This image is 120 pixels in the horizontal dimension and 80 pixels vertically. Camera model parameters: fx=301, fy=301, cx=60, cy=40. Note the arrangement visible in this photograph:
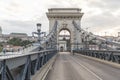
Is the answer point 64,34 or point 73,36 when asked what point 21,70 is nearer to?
point 73,36

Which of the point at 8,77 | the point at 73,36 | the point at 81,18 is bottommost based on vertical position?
the point at 8,77

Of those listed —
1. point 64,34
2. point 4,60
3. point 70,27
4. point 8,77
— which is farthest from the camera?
point 64,34

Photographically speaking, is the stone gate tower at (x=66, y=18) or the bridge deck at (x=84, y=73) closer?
the bridge deck at (x=84, y=73)

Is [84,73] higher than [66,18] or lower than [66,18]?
lower

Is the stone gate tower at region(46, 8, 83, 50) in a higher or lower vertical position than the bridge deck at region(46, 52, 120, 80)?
higher

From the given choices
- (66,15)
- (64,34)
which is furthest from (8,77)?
(64,34)

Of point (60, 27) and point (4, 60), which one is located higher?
point (60, 27)

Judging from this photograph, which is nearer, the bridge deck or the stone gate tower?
the bridge deck

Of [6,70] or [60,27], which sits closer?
[6,70]

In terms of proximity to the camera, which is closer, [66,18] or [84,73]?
Answer: [84,73]

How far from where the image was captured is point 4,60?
855 cm

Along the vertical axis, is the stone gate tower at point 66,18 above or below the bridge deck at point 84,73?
above

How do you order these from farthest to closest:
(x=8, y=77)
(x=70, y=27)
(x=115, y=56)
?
(x=70, y=27), (x=115, y=56), (x=8, y=77)

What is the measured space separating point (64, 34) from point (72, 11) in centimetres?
3565
